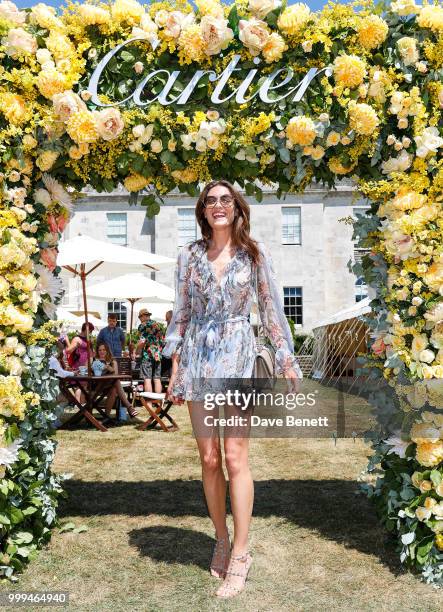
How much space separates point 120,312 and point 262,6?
27.5m

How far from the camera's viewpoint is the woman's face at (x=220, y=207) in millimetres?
3512

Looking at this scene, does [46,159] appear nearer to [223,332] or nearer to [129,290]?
[223,332]

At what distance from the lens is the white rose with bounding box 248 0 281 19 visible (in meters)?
3.80

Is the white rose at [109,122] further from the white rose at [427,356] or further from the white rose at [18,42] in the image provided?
the white rose at [427,356]

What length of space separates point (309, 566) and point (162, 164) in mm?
2721

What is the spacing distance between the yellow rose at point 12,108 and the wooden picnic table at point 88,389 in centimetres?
539

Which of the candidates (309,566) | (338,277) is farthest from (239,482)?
(338,277)

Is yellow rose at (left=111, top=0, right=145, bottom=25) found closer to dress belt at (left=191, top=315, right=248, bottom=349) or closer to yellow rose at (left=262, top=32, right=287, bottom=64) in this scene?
yellow rose at (left=262, top=32, right=287, bottom=64)

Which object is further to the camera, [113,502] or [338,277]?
[338,277]

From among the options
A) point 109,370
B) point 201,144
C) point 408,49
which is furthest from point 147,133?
point 109,370

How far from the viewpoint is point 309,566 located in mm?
3766

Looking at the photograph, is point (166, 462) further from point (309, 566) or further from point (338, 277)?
point (338, 277)

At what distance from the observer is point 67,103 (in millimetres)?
3750

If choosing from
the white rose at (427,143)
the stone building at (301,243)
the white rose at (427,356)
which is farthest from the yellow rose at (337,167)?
the stone building at (301,243)
